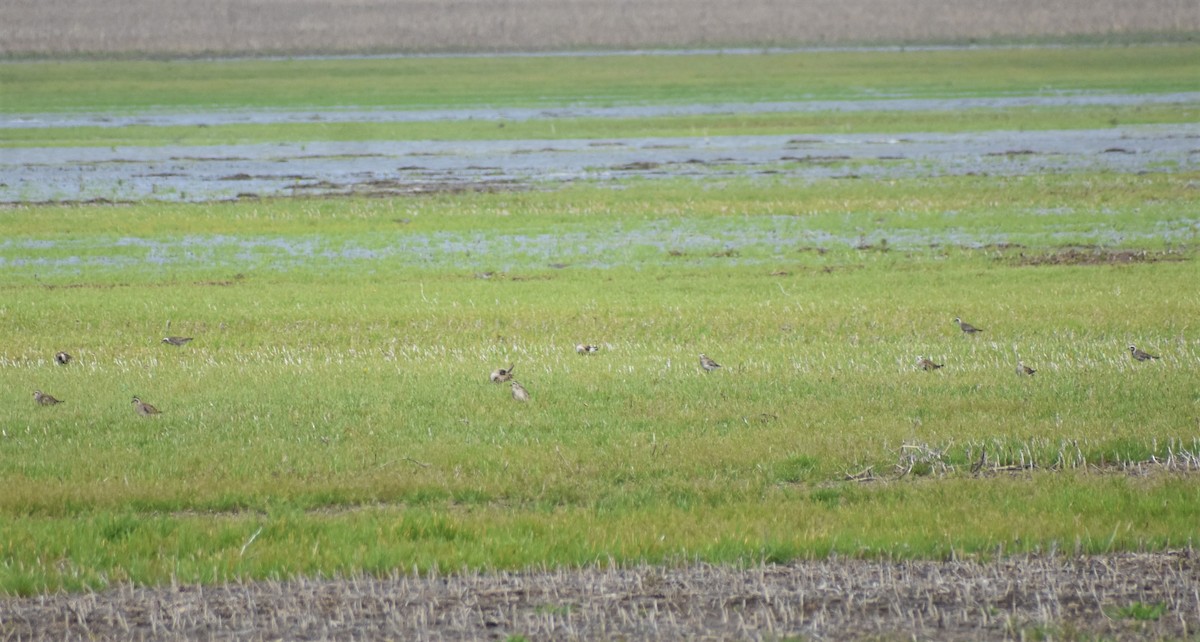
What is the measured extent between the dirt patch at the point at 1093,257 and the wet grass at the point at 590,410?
57 cm

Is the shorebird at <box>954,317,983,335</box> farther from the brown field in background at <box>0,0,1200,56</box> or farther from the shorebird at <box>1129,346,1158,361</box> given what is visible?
the brown field in background at <box>0,0,1200,56</box>

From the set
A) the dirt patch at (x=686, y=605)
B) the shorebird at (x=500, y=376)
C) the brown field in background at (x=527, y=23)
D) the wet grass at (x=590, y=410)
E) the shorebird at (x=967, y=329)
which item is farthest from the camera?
the brown field in background at (x=527, y=23)

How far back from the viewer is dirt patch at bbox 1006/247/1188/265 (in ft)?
81.0

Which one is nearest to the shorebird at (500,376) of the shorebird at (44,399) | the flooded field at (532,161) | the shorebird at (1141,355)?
the shorebird at (44,399)

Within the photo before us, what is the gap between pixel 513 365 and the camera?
1521 centimetres

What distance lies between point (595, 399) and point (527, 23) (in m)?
109

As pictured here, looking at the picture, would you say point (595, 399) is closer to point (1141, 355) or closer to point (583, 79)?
point (1141, 355)

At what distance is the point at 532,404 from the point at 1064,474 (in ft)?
16.6

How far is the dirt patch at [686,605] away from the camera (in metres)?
7.78

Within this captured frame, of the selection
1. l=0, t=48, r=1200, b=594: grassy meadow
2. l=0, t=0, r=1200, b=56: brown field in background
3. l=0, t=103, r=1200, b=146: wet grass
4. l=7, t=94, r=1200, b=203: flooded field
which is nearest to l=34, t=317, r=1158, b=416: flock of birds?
l=0, t=48, r=1200, b=594: grassy meadow

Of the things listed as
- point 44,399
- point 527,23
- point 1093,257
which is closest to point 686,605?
point 44,399

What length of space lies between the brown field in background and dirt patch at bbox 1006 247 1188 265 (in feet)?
292

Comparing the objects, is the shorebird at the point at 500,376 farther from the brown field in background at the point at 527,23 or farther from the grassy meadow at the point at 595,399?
the brown field in background at the point at 527,23

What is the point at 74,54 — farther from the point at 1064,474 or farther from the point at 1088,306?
the point at 1064,474
